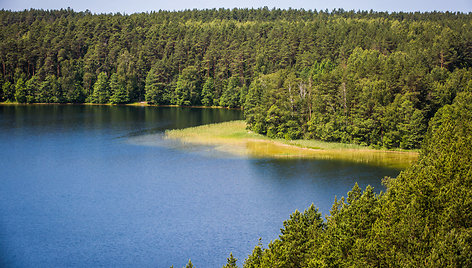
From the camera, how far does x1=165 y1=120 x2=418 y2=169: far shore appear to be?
66750mm

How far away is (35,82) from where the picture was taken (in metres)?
141

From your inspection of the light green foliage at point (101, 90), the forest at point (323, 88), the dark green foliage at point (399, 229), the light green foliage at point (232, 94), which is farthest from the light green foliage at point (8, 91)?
the dark green foliage at point (399, 229)

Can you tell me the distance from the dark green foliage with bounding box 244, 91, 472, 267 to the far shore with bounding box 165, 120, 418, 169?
120 feet

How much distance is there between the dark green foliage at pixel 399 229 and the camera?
21.7 meters

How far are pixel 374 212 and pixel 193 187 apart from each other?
2994 centimetres

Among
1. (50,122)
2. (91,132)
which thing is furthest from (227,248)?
(50,122)

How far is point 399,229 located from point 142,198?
1258 inches

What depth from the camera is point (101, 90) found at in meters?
141

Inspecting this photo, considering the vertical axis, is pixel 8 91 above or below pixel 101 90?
below

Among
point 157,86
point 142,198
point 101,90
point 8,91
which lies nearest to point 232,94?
point 157,86

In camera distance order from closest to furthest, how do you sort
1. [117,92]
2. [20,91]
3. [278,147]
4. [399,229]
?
[399,229] < [278,147] < [20,91] < [117,92]

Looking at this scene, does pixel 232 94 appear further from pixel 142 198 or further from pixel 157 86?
pixel 142 198

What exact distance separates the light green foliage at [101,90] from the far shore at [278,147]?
190 ft

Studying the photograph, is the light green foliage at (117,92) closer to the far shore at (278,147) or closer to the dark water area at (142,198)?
the far shore at (278,147)
